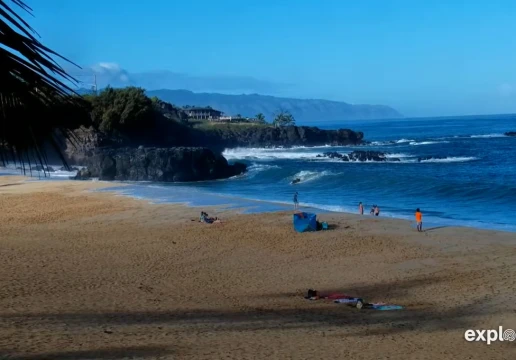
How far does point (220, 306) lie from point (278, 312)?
112cm

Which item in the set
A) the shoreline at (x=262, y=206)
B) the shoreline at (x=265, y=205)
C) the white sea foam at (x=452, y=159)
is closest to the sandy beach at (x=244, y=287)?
the shoreline at (x=262, y=206)

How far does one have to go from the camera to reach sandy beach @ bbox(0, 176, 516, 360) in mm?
8758

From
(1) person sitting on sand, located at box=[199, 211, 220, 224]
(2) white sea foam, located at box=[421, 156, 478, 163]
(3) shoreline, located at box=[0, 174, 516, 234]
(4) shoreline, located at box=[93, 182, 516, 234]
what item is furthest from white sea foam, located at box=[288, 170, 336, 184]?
(1) person sitting on sand, located at box=[199, 211, 220, 224]

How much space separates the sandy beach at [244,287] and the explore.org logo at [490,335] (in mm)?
149

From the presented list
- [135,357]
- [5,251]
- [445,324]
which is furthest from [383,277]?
[5,251]

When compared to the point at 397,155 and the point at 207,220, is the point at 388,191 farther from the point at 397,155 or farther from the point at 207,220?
the point at 397,155

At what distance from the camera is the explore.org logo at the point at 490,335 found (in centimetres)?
929

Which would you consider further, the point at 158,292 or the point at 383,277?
the point at 383,277

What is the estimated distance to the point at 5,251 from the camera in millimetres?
16375

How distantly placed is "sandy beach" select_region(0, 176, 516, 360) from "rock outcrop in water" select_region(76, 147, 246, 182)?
72.0 ft

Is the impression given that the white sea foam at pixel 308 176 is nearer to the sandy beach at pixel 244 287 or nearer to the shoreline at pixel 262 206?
the shoreline at pixel 262 206

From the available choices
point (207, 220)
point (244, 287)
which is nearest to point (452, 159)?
point (207, 220)

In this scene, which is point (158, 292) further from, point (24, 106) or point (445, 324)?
point (24, 106)

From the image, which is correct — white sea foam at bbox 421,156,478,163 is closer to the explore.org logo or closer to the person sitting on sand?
the person sitting on sand
